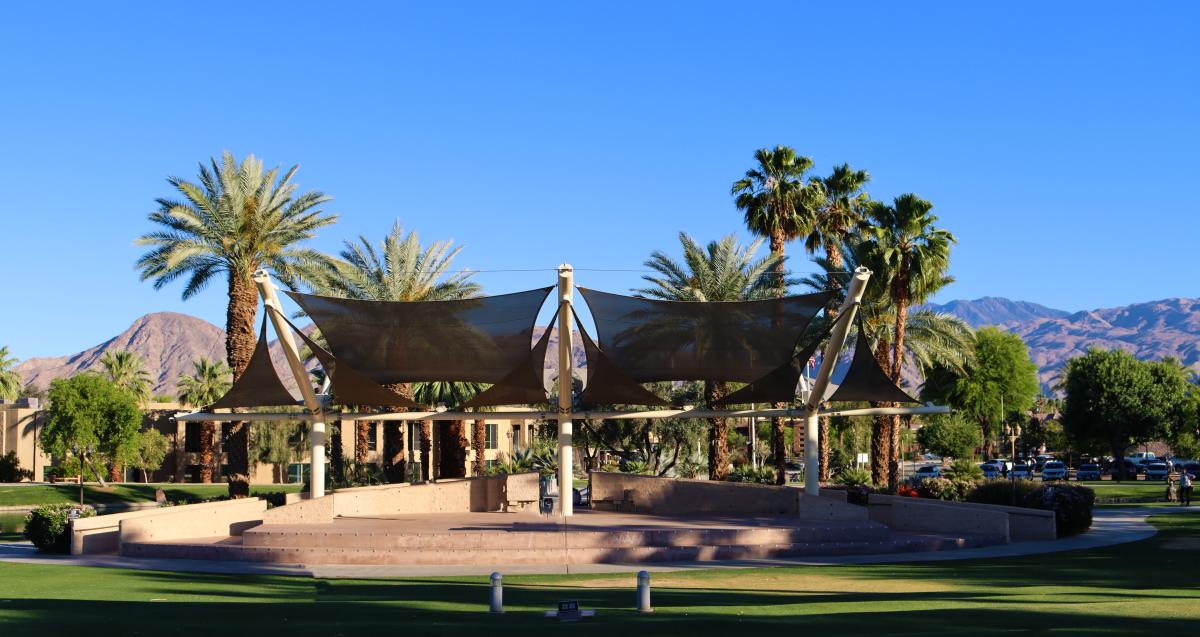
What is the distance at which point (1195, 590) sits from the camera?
1898cm

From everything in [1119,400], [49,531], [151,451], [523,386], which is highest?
[523,386]

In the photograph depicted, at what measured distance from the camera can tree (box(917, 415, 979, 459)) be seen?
9338cm

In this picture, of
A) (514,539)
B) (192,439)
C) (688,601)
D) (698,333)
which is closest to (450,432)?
(698,333)

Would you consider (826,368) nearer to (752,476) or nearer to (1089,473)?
(752,476)

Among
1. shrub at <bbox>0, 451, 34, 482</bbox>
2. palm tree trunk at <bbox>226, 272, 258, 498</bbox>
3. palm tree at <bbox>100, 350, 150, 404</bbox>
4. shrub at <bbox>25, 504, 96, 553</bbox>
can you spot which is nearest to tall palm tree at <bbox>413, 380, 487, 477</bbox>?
palm tree trunk at <bbox>226, 272, 258, 498</bbox>

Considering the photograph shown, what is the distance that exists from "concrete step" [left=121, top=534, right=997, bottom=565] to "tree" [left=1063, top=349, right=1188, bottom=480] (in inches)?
2153

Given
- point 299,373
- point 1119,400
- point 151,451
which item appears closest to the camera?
point 299,373

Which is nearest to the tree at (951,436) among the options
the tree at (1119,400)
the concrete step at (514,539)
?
the tree at (1119,400)

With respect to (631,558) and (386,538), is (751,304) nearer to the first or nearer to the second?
(631,558)

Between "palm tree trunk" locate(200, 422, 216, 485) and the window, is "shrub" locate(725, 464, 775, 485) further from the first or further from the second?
the window

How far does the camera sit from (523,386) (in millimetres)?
33250

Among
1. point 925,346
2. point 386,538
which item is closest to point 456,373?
point 386,538

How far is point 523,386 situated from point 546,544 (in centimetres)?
770

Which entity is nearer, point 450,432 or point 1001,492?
point 1001,492
